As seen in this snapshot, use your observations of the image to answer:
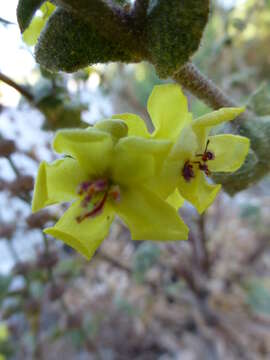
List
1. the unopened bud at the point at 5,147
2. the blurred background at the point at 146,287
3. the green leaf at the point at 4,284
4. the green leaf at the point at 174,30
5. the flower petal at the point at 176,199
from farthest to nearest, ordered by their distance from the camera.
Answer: the blurred background at the point at 146,287, the green leaf at the point at 4,284, the unopened bud at the point at 5,147, the flower petal at the point at 176,199, the green leaf at the point at 174,30

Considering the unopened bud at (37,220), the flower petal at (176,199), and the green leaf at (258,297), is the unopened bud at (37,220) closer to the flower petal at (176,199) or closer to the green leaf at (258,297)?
the flower petal at (176,199)

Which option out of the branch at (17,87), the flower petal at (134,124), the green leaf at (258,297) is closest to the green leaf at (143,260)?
the green leaf at (258,297)

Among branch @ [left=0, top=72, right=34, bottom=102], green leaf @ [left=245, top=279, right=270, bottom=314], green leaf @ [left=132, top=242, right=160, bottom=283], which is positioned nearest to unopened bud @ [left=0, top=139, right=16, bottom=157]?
branch @ [left=0, top=72, right=34, bottom=102]

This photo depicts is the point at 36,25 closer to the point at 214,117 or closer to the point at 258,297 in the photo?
the point at 214,117

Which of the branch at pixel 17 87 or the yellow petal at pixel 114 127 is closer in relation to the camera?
the yellow petal at pixel 114 127

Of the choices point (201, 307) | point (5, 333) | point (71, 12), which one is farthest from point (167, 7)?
point (5, 333)

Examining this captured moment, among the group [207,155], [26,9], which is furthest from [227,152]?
[26,9]

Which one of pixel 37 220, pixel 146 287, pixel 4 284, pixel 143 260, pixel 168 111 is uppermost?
pixel 168 111

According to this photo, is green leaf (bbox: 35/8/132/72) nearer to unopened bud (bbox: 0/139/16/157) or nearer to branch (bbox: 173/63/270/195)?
branch (bbox: 173/63/270/195)
